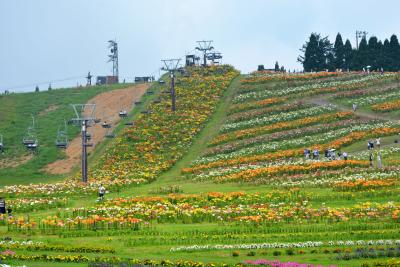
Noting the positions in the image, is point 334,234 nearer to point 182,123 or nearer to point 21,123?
point 182,123

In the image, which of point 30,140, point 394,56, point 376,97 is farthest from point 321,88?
point 30,140

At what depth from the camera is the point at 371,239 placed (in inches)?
1396

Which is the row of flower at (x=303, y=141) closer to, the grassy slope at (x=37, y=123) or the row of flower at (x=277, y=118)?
the row of flower at (x=277, y=118)

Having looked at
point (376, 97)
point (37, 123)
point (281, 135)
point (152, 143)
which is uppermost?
point (376, 97)

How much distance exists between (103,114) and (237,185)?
43986 mm

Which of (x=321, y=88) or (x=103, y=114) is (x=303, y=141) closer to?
(x=321, y=88)

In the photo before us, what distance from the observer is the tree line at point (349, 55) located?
11531cm

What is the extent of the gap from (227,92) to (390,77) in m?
18.5

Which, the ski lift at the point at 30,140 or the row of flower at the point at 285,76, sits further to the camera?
the row of flower at the point at 285,76

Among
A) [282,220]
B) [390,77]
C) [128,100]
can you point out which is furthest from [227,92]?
[282,220]

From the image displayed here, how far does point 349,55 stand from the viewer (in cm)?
11962

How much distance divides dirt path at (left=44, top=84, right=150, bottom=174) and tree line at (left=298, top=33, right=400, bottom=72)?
2358cm

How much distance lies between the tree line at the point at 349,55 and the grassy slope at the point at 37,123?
1011 inches

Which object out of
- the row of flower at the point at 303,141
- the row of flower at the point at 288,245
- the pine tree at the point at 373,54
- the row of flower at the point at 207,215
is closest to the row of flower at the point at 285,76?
the pine tree at the point at 373,54
